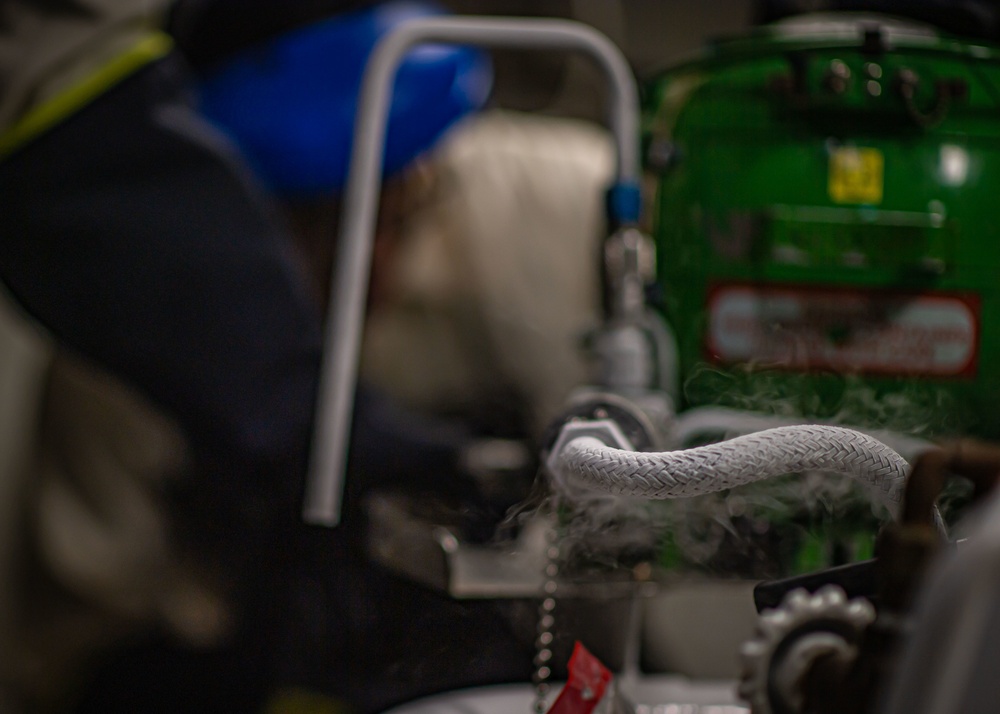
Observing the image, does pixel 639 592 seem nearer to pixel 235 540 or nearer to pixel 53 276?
pixel 235 540

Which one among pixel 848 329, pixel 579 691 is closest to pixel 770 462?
pixel 579 691

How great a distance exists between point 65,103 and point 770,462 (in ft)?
1.87

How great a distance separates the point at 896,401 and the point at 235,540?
428mm

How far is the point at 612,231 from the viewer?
437 mm

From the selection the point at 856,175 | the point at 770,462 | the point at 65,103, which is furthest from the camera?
the point at 65,103

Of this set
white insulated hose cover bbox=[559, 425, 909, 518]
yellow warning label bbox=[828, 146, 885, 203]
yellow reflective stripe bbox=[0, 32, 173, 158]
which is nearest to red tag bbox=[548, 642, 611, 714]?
white insulated hose cover bbox=[559, 425, 909, 518]

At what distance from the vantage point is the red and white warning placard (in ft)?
1.29

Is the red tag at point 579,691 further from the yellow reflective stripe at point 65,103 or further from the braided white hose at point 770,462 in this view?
the yellow reflective stripe at point 65,103

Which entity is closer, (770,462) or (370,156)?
(770,462)

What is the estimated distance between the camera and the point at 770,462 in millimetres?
204

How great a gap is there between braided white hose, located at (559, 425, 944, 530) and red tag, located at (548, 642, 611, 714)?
0.32ft

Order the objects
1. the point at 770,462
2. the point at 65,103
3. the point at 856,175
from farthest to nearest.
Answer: the point at 65,103, the point at 856,175, the point at 770,462

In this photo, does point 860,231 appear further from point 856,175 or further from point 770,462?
point 770,462

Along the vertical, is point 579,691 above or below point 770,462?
below
